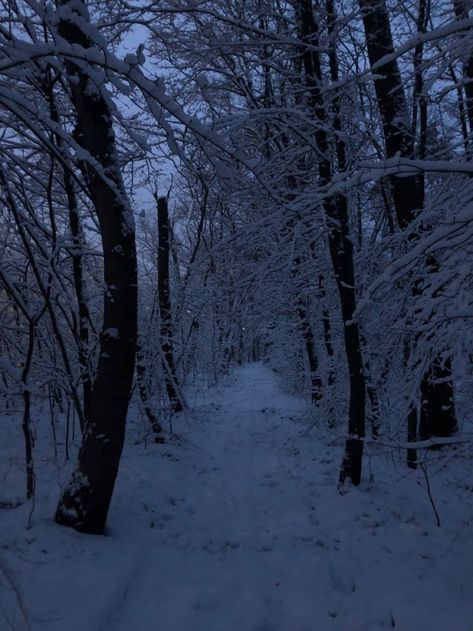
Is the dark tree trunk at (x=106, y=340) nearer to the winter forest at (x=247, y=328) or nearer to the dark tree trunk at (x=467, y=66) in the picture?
the winter forest at (x=247, y=328)

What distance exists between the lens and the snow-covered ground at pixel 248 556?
118 inches

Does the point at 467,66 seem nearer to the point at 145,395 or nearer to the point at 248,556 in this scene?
the point at 248,556

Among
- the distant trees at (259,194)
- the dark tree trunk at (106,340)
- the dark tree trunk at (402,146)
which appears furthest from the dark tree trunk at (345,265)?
the dark tree trunk at (106,340)

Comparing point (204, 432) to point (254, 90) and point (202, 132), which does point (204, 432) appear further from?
point (202, 132)

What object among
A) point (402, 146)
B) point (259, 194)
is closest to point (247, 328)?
point (259, 194)

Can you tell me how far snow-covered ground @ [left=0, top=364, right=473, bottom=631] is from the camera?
301 centimetres

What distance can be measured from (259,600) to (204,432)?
6753 mm

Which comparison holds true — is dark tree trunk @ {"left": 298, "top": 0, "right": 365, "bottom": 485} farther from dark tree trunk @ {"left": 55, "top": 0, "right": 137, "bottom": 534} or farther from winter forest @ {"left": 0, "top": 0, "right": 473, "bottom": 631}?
dark tree trunk @ {"left": 55, "top": 0, "right": 137, "bottom": 534}

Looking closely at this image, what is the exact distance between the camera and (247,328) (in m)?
9.11

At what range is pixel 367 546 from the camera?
4258 mm

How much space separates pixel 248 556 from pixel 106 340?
2429 mm

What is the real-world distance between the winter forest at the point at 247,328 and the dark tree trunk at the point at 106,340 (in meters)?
0.02

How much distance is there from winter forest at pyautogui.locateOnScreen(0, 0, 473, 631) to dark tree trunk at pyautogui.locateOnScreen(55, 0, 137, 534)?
0.7 inches

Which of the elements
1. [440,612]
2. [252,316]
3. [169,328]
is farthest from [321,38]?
[440,612]
